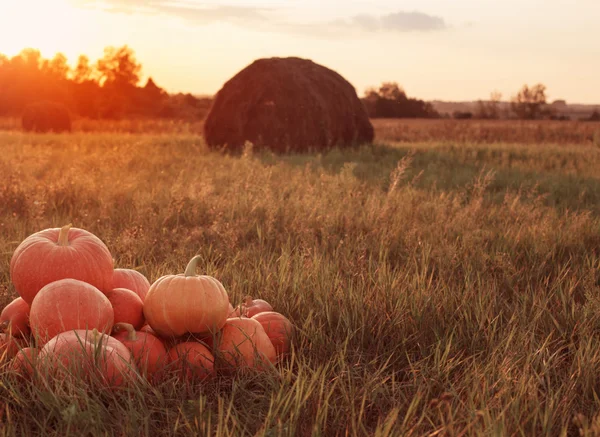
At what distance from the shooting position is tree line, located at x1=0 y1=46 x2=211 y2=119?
47.0 metres

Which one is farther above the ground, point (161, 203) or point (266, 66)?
point (266, 66)

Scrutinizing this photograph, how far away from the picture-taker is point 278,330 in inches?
101

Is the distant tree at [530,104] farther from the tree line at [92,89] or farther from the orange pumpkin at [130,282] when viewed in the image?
the orange pumpkin at [130,282]

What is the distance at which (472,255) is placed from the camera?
4.08 metres

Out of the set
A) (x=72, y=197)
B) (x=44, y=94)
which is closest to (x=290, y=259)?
(x=72, y=197)

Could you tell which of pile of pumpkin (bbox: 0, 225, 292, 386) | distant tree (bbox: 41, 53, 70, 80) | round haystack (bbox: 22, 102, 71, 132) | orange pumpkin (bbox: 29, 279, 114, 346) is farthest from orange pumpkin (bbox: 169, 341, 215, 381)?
distant tree (bbox: 41, 53, 70, 80)

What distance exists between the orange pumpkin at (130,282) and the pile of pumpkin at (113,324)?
9 cm

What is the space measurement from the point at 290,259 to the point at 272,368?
5.33 ft

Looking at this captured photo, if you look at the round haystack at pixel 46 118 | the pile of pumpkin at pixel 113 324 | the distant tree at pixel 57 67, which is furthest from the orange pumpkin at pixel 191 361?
the distant tree at pixel 57 67

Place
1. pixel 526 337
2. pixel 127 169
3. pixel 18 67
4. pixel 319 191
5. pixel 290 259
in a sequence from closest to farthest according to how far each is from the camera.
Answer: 1. pixel 526 337
2. pixel 290 259
3. pixel 319 191
4. pixel 127 169
5. pixel 18 67

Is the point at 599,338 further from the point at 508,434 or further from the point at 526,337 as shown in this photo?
the point at 508,434

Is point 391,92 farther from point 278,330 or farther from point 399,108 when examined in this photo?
point 278,330

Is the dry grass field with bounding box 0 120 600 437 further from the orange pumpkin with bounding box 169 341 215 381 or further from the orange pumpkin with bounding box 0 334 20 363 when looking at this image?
the orange pumpkin with bounding box 0 334 20 363

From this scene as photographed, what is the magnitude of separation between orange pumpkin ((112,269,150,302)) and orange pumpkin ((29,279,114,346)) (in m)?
0.38
